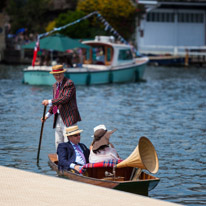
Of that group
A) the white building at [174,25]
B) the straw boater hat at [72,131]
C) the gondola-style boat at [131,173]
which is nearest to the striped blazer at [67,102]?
the straw boater hat at [72,131]

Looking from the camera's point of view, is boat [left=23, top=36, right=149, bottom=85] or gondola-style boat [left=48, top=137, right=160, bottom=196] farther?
boat [left=23, top=36, right=149, bottom=85]

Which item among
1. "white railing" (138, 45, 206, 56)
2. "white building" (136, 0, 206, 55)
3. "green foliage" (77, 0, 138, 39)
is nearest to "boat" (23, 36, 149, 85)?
"white railing" (138, 45, 206, 56)

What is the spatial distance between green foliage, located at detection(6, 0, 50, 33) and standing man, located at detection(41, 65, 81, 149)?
44012 mm

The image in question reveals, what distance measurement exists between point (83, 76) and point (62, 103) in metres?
19.3

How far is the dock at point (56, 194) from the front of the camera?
7.92 metres

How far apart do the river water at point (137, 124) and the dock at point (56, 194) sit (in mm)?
1903

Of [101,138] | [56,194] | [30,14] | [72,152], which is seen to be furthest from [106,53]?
[30,14]

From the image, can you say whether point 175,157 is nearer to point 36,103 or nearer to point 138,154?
point 138,154

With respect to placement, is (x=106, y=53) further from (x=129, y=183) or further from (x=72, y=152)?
(x=129, y=183)

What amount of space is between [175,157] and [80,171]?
399 cm

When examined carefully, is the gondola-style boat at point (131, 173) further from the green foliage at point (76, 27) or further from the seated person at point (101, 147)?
the green foliage at point (76, 27)

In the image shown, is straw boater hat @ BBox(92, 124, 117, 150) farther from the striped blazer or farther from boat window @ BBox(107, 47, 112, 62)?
boat window @ BBox(107, 47, 112, 62)

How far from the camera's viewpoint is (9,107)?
887 inches

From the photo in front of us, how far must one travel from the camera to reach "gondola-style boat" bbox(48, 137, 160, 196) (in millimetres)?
9312
